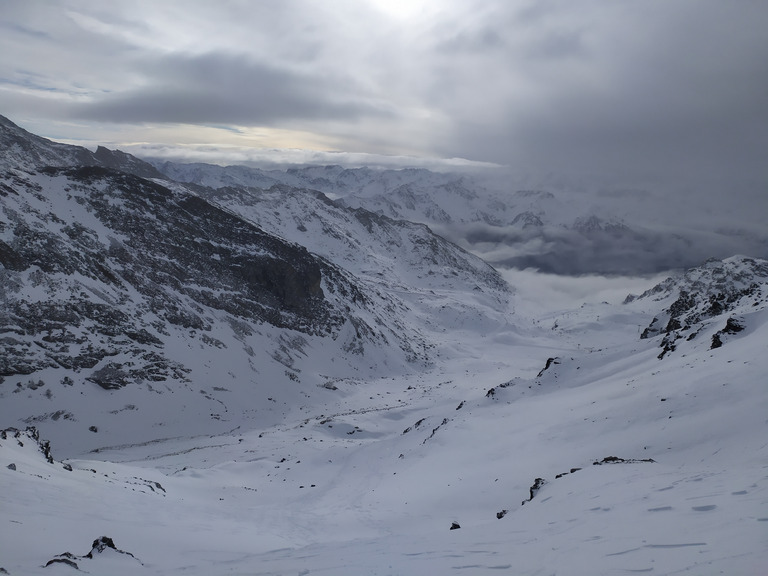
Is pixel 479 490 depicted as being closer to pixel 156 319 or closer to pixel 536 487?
pixel 536 487

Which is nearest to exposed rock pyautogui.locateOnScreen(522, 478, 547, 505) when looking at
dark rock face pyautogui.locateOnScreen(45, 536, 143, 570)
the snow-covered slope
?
dark rock face pyautogui.locateOnScreen(45, 536, 143, 570)

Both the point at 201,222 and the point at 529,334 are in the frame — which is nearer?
the point at 201,222

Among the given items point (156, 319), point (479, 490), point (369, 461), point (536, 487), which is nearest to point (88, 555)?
point (536, 487)

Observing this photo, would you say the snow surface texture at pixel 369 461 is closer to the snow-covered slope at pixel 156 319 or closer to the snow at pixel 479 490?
the snow at pixel 479 490

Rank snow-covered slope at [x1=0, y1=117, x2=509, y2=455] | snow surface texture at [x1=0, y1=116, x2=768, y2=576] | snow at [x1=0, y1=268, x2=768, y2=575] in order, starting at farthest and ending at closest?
snow-covered slope at [x1=0, y1=117, x2=509, y2=455] < snow surface texture at [x1=0, y1=116, x2=768, y2=576] < snow at [x1=0, y1=268, x2=768, y2=575]

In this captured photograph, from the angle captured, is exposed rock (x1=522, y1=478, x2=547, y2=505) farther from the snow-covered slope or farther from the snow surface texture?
the snow-covered slope

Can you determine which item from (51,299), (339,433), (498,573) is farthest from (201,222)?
(498,573)

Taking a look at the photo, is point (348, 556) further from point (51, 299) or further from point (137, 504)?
point (51, 299)
